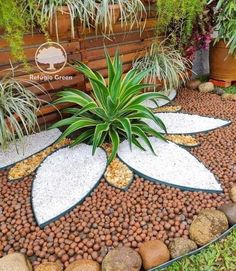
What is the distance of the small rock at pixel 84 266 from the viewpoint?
4.64ft

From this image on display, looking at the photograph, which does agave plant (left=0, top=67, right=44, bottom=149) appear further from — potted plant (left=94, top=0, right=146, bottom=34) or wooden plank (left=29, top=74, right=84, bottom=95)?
potted plant (left=94, top=0, right=146, bottom=34)

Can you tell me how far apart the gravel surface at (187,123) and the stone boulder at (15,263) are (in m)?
1.42

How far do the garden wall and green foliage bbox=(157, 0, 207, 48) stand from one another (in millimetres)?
189

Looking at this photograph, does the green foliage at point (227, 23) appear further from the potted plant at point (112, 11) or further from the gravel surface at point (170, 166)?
the gravel surface at point (170, 166)

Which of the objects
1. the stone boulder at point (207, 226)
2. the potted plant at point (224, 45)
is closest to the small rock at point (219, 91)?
the potted plant at point (224, 45)

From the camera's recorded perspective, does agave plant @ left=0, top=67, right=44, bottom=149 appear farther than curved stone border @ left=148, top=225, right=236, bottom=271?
Yes

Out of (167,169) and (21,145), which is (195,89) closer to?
(167,169)

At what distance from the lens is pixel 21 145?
235 centimetres

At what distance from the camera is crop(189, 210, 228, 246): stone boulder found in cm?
158

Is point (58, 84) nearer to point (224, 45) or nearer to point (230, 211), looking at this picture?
point (230, 211)

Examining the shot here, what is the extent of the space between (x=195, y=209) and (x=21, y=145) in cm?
136

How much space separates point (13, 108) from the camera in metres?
2.17

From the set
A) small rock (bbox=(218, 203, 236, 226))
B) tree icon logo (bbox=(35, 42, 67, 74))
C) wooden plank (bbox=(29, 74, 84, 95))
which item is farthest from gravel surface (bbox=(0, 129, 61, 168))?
small rock (bbox=(218, 203, 236, 226))

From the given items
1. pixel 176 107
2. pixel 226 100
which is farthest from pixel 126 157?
pixel 226 100
